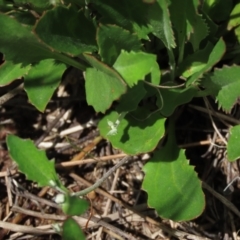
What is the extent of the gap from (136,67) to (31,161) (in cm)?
36

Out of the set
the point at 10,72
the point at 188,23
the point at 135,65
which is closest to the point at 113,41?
the point at 135,65

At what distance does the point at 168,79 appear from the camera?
159 cm

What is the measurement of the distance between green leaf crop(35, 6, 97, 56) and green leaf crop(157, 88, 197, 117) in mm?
227

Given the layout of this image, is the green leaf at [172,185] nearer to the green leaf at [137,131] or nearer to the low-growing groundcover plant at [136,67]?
the low-growing groundcover plant at [136,67]

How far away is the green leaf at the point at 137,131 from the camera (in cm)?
146

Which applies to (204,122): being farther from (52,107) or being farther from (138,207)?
(52,107)

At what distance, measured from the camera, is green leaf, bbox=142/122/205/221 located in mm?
1406

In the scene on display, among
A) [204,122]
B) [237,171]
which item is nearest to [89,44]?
[204,122]

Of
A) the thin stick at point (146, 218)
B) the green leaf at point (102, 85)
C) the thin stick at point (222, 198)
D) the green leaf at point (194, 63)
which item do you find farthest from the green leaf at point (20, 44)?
the thin stick at point (222, 198)

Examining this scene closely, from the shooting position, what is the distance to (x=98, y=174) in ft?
5.63

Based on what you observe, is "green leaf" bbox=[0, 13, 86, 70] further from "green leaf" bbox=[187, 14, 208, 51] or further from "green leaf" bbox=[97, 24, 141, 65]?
"green leaf" bbox=[187, 14, 208, 51]

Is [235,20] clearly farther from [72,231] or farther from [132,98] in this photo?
[72,231]

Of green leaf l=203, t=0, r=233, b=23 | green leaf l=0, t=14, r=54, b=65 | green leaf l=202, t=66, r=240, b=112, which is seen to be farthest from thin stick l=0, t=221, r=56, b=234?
green leaf l=203, t=0, r=233, b=23

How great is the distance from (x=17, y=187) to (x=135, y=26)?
642 mm
